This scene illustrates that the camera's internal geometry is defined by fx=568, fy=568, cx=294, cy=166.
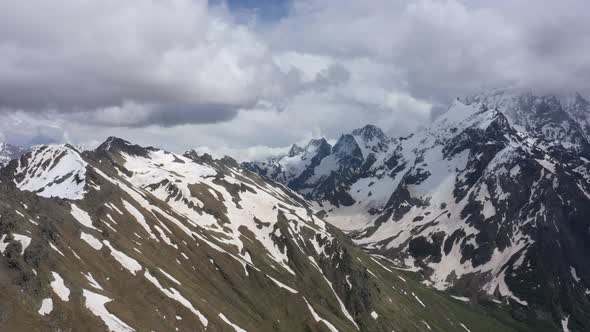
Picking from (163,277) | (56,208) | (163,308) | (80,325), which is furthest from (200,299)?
(80,325)

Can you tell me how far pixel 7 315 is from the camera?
111m

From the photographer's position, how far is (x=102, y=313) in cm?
13025

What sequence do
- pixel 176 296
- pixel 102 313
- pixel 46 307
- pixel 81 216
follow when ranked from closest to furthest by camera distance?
pixel 46 307 → pixel 102 313 → pixel 176 296 → pixel 81 216

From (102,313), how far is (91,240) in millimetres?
44785

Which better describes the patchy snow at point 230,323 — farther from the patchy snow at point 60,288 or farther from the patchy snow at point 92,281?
the patchy snow at point 60,288

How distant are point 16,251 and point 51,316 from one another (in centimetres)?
2279

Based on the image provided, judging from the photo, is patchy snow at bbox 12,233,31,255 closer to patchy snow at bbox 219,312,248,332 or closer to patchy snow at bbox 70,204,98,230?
patchy snow at bbox 70,204,98,230

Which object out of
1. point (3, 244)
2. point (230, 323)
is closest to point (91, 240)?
point (3, 244)

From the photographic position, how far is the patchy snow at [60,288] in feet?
415

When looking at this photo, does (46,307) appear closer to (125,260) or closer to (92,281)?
(92,281)

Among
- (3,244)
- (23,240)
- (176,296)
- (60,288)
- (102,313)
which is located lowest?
(176,296)

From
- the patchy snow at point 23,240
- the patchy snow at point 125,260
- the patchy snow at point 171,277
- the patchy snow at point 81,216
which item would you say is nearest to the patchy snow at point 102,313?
the patchy snow at point 23,240

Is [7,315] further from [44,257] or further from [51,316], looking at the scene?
[44,257]

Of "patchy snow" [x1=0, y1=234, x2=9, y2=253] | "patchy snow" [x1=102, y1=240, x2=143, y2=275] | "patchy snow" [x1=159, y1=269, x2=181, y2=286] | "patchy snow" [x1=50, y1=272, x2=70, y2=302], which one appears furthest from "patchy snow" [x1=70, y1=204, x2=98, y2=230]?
"patchy snow" [x1=50, y1=272, x2=70, y2=302]
